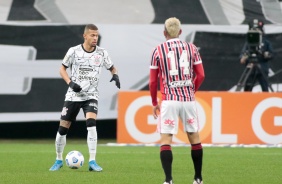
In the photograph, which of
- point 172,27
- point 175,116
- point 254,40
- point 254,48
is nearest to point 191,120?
point 175,116

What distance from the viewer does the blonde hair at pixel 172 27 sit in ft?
33.3

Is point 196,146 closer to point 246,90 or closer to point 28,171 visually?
point 28,171

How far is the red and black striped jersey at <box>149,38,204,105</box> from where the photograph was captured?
10.2 metres

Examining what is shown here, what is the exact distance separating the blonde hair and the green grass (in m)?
1.99

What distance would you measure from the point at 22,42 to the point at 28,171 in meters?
8.35

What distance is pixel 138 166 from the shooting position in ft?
45.0

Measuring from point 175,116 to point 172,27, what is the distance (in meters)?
1.03

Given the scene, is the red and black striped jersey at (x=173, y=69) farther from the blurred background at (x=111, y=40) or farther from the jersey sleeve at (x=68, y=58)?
the blurred background at (x=111, y=40)

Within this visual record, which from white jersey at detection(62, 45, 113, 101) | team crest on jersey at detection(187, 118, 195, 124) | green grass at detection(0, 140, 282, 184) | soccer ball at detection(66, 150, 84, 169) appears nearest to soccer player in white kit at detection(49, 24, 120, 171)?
white jersey at detection(62, 45, 113, 101)

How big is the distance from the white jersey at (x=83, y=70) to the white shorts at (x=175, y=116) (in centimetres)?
279

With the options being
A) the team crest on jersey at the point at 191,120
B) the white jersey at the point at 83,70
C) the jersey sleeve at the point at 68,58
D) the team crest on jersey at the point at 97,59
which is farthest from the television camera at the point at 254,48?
the team crest on jersey at the point at 191,120

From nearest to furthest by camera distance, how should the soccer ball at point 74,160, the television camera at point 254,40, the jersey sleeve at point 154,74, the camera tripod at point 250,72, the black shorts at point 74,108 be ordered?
the jersey sleeve at point 154,74 < the soccer ball at point 74,160 < the black shorts at point 74,108 < the television camera at point 254,40 < the camera tripod at point 250,72

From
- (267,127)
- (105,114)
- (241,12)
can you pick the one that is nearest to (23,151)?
(105,114)

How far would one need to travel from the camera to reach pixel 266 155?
1619 cm
